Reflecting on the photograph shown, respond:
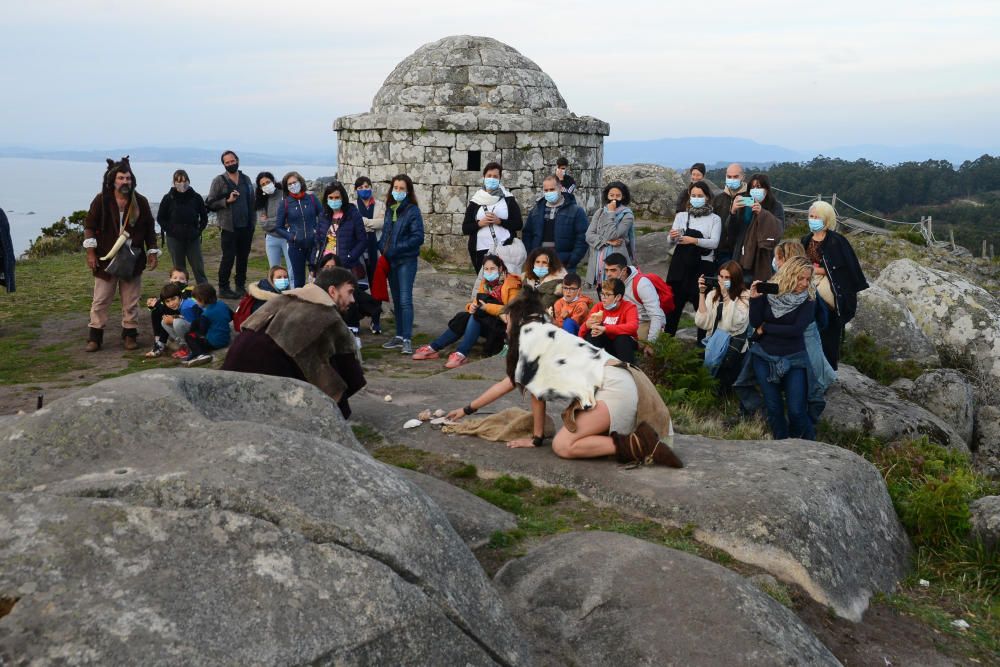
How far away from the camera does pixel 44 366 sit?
29.9ft

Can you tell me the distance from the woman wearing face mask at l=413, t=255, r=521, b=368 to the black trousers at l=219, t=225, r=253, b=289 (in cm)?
389

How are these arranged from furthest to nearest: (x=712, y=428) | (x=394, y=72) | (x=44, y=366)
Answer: (x=394, y=72) → (x=44, y=366) → (x=712, y=428)

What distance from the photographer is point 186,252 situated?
11.7 metres

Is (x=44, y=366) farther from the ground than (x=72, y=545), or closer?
closer

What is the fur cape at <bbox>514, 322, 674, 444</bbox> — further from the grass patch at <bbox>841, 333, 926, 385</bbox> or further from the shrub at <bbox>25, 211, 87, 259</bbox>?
the shrub at <bbox>25, 211, 87, 259</bbox>

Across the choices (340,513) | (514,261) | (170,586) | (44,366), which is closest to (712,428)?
(514,261)

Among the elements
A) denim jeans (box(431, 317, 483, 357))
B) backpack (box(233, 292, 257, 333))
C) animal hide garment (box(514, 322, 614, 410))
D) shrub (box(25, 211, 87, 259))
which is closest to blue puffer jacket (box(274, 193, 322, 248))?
backpack (box(233, 292, 257, 333))

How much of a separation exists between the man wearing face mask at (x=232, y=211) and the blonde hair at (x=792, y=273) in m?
7.73

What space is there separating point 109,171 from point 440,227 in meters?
6.89

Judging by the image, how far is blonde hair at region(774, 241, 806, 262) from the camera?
7145 mm

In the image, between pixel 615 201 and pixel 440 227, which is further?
pixel 440 227

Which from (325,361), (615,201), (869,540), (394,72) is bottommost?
(869,540)

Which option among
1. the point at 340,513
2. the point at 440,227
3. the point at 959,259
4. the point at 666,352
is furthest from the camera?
the point at 959,259

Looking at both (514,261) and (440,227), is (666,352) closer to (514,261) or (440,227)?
(514,261)
